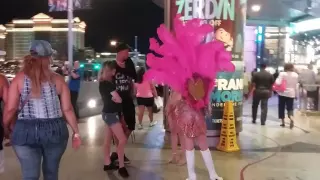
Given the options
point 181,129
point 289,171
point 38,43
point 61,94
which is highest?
point 38,43

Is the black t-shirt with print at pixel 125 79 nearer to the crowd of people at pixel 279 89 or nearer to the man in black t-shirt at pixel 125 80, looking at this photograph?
the man in black t-shirt at pixel 125 80

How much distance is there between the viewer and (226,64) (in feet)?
18.7

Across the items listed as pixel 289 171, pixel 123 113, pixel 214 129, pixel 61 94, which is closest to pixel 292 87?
pixel 214 129

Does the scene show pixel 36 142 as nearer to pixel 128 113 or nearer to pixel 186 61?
pixel 186 61

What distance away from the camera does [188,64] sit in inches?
218

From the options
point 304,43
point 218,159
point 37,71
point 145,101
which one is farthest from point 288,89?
point 304,43

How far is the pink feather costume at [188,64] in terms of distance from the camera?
5539 millimetres

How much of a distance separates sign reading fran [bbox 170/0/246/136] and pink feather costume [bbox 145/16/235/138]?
236 centimetres

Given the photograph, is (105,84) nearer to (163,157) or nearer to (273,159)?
(163,157)

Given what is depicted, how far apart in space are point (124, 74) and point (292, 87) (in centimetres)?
613

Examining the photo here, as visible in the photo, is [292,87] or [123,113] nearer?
[123,113]

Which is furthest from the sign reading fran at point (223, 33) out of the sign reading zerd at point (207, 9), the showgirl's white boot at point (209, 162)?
the showgirl's white boot at point (209, 162)

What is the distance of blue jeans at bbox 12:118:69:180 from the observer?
387 centimetres

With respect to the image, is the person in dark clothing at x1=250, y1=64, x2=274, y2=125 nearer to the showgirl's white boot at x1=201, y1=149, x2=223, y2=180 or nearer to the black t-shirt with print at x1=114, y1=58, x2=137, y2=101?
the black t-shirt with print at x1=114, y1=58, x2=137, y2=101
